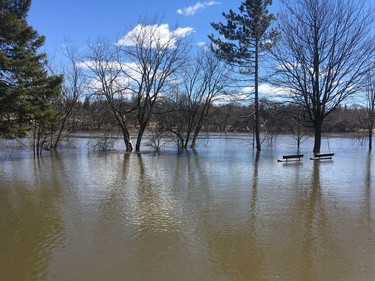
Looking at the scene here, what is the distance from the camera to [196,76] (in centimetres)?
3609

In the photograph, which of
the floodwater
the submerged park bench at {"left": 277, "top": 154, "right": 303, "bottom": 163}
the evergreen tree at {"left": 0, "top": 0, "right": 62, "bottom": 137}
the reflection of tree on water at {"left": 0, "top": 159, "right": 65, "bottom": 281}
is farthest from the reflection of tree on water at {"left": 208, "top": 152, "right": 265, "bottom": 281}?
the evergreen tree at {"left": 0, "top": 0, "right": 62, "bottom": 137}

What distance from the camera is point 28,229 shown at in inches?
295

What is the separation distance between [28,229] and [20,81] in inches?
571

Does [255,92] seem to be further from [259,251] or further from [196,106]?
[259,251]

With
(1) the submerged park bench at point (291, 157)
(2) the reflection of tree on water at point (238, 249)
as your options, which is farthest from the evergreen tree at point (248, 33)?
(2) the reflection of tree on water at point (238, 249)

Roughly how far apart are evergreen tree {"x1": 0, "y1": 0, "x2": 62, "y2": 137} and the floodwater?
20.8 ft

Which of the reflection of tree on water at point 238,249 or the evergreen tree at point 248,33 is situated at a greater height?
the evergreen tree at point 248,33

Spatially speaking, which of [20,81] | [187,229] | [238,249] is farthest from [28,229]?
[20,81]

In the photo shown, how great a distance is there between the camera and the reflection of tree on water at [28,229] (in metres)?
5.51

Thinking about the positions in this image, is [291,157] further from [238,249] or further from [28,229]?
[28,229]

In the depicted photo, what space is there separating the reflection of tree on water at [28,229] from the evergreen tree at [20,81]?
7711 mm

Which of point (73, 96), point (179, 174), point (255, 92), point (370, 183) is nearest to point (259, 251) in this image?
point (370, 183)

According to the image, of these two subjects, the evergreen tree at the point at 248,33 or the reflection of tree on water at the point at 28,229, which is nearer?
the reflection of tree on water at the point at 28,229

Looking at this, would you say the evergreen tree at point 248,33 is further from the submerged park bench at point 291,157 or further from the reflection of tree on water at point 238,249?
the reflection of tree on water at point 238,249
